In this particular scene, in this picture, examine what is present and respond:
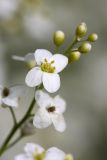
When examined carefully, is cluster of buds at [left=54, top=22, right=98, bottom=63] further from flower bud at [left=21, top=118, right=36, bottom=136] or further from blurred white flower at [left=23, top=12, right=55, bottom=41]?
blurred white flower at [left=23, top=12, right=55, bottom=41]

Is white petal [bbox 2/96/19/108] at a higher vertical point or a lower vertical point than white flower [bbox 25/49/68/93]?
lower

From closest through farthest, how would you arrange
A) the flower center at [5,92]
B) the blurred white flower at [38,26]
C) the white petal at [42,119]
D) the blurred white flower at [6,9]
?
the white petal at [42,119]
the flower center at [5,92]
the blurred white flower at [6,9]
the blurred white flower at [38,26]

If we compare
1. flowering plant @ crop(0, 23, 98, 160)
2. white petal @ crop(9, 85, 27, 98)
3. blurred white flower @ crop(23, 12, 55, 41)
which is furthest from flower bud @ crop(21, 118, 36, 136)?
blurred white flower @ crop(23, 12, 55, 41)

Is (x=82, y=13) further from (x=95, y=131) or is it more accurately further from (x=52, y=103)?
(x=52, y=103)

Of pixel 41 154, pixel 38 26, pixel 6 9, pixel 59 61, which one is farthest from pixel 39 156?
pixel 38 26

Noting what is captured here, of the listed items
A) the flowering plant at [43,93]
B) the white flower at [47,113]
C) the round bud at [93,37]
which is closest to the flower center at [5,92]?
the flowering plant at [43,93]

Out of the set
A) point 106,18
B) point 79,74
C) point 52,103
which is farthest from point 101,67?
point 52,103

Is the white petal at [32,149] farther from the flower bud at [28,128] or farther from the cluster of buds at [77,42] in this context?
the cluster of buds at [77,42]
